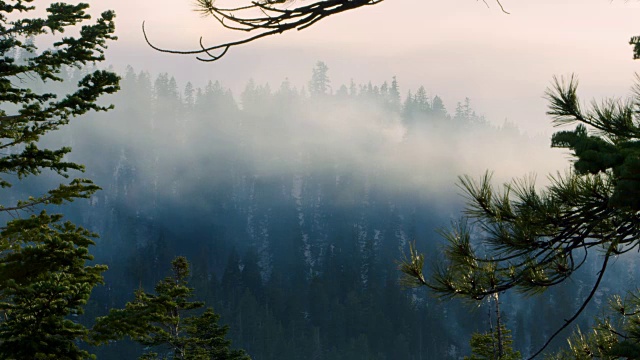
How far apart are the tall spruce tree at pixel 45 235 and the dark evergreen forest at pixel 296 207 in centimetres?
7711

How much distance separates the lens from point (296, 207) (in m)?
139

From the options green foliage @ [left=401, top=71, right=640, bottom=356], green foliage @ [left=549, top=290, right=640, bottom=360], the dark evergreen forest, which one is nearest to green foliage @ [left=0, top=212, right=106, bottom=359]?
green foliage @ [left=401, top=71, right=640, bottom=356]

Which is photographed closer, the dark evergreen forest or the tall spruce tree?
the tall spruce tree

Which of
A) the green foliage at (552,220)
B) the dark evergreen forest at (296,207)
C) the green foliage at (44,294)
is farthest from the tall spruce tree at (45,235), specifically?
Result: the dark evergreen forest at (296,207)

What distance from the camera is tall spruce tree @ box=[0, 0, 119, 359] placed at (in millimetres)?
7738

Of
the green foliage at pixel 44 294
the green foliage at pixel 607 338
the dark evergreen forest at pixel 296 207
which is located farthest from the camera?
the dark evergreen forest at pixel 296 207

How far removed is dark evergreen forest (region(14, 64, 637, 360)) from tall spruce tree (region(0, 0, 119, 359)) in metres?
77.1

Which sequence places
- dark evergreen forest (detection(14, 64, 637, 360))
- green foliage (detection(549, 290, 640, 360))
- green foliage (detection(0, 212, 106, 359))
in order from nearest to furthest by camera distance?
1. green foliage (detection(549, 290, 640, 360))
2. green foliage (detection(0, 212, 106, 359))
3. dark evergreen forest (detection(14, 64, 637, 360))

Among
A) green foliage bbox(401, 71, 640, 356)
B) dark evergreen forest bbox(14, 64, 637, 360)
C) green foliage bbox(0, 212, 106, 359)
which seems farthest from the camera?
dark evergreen forest bbox(14, 64, 637, 360)

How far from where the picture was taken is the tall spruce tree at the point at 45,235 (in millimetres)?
7738

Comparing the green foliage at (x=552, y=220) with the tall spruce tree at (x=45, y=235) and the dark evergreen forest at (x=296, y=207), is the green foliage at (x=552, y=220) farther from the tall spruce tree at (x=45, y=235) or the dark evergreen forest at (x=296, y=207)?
the dark evergreen forest at (x=296, y=207)

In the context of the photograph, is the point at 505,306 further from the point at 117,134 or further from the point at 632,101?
the point at 632,101

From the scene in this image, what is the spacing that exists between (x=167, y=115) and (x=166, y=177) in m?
20.0

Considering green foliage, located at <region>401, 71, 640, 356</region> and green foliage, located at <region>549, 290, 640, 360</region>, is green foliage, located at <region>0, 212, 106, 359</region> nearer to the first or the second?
green foliage, located at <region>401, 71, 640, 356</region>
